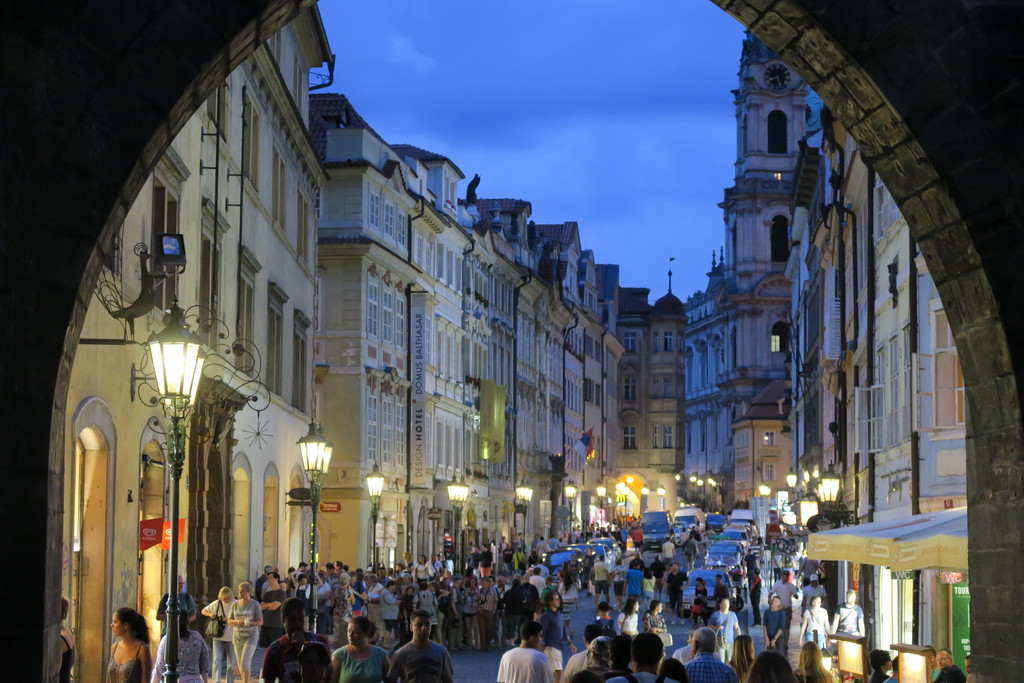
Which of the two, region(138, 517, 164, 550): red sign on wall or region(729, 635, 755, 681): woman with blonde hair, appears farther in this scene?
region(138, 517, 164, 550): red sign on wall

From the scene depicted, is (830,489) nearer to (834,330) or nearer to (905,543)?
(834,330)

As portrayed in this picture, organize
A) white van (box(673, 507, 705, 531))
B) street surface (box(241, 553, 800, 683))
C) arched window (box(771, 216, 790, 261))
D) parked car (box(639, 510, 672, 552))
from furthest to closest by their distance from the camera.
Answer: arched window (box(771, 216, 790, 261)), white van (box(673, 507, 705, 531)), parked car (box(639, 510, 672, 552)), street surface (box(241, 553, 800, 683))

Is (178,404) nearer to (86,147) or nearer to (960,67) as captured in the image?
(86,147)

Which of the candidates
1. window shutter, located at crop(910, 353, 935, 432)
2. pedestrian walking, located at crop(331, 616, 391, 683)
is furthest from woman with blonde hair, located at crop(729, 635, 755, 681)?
window shutter, located at crop(910, 353, 935, 432)

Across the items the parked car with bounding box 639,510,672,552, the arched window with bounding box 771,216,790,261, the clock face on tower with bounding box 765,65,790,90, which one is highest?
the clock face on tower with bounding box 765,65,790,90

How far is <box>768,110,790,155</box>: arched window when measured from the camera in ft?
403

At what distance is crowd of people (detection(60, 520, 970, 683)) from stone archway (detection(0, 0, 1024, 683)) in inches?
101

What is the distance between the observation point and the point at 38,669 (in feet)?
26.9

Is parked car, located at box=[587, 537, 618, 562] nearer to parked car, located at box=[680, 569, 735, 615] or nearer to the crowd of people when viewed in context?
the crowd of people

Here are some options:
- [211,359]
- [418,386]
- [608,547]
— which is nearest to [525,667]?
[211,359]

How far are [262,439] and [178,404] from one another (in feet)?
63.5

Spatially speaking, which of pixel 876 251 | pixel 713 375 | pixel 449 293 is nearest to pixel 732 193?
pixel 713 375

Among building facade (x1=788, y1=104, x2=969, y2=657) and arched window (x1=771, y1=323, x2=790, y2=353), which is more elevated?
arched window (x1=771, y1=323, x2=790, y2=353)

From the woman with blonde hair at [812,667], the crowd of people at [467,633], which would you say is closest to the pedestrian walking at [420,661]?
the crowd of people at [467,633]
